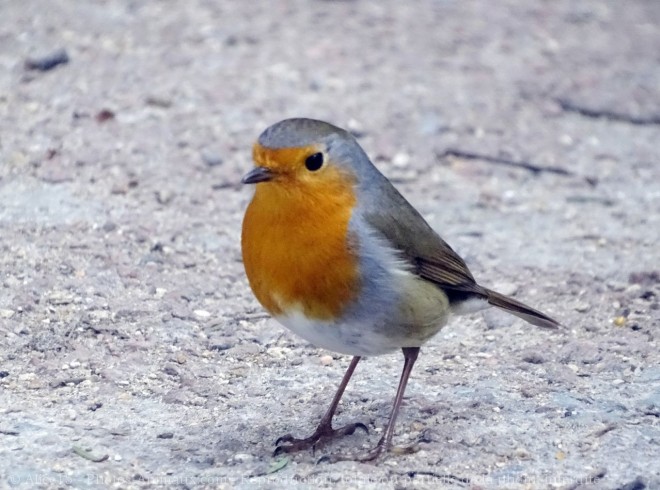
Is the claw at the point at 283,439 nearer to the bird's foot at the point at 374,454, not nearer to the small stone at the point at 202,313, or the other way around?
the bird's foot at the point at 374,454

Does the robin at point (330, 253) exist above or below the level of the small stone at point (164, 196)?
above

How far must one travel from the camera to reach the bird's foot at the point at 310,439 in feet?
13.5

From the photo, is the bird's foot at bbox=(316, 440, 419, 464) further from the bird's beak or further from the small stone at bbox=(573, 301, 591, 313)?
the small stone at bbox=(573, 301, 591, 313)

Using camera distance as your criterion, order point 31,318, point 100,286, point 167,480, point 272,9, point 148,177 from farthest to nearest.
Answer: point 272,9
point 148,177
point 100,286
point 31,318
point 167,480

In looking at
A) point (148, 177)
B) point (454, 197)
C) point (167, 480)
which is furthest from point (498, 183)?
point (167, 480)

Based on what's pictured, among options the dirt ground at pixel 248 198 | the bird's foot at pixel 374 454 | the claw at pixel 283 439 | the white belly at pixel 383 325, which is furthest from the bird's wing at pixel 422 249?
the claw at pixel 283 439

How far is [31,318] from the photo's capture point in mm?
4836

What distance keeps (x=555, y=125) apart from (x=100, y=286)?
3296mm

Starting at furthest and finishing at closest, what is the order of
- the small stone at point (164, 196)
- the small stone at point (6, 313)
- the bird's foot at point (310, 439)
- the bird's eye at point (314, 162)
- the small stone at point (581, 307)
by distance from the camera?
the small stone at point (164, 196) < the small stone at point (581, 307) < the small stone at point (6, 313) < the bird's foot at point (310, 439) < the bird's eye at point (314, 162)

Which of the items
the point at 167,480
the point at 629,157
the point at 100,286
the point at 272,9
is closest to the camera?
the point at 167,480

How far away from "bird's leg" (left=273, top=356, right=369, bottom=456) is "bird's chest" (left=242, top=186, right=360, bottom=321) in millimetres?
496

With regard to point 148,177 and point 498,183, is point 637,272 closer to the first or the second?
point 498,183

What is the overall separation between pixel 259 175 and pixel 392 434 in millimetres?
1032

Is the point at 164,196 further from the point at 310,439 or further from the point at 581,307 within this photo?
the point at 310,439
